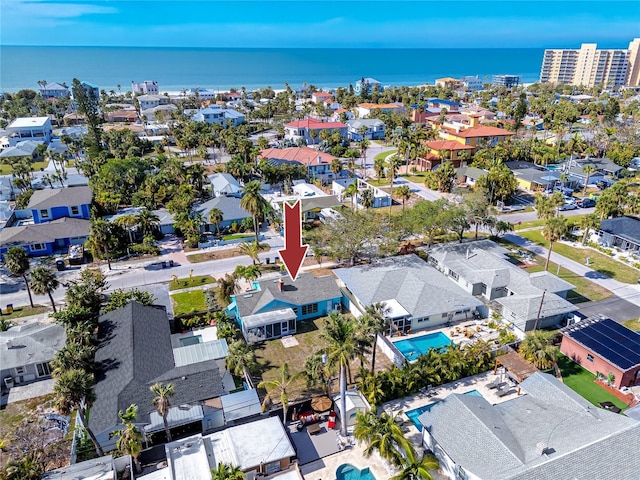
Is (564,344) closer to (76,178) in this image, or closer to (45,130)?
(76,178)

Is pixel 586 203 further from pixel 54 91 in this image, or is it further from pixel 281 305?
pixel 54 91

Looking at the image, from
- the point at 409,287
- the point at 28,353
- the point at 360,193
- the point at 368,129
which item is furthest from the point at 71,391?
the point at 368,129

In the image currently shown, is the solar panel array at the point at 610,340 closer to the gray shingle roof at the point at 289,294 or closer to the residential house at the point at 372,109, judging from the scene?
the gray shingle roof at the point at 289,294

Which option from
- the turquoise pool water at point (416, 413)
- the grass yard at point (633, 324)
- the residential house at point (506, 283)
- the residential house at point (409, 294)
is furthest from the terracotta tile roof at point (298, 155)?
the turquoise pool water at point (416, 413)

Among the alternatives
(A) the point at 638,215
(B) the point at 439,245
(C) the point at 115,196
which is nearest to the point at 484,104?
(A) the point at 638,215

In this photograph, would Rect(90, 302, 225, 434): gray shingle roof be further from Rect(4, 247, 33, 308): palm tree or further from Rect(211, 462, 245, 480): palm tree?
Rect(4, 247, 33, 308): palm tree

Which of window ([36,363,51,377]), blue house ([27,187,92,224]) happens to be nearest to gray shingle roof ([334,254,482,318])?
window ([36,363,51,377])
